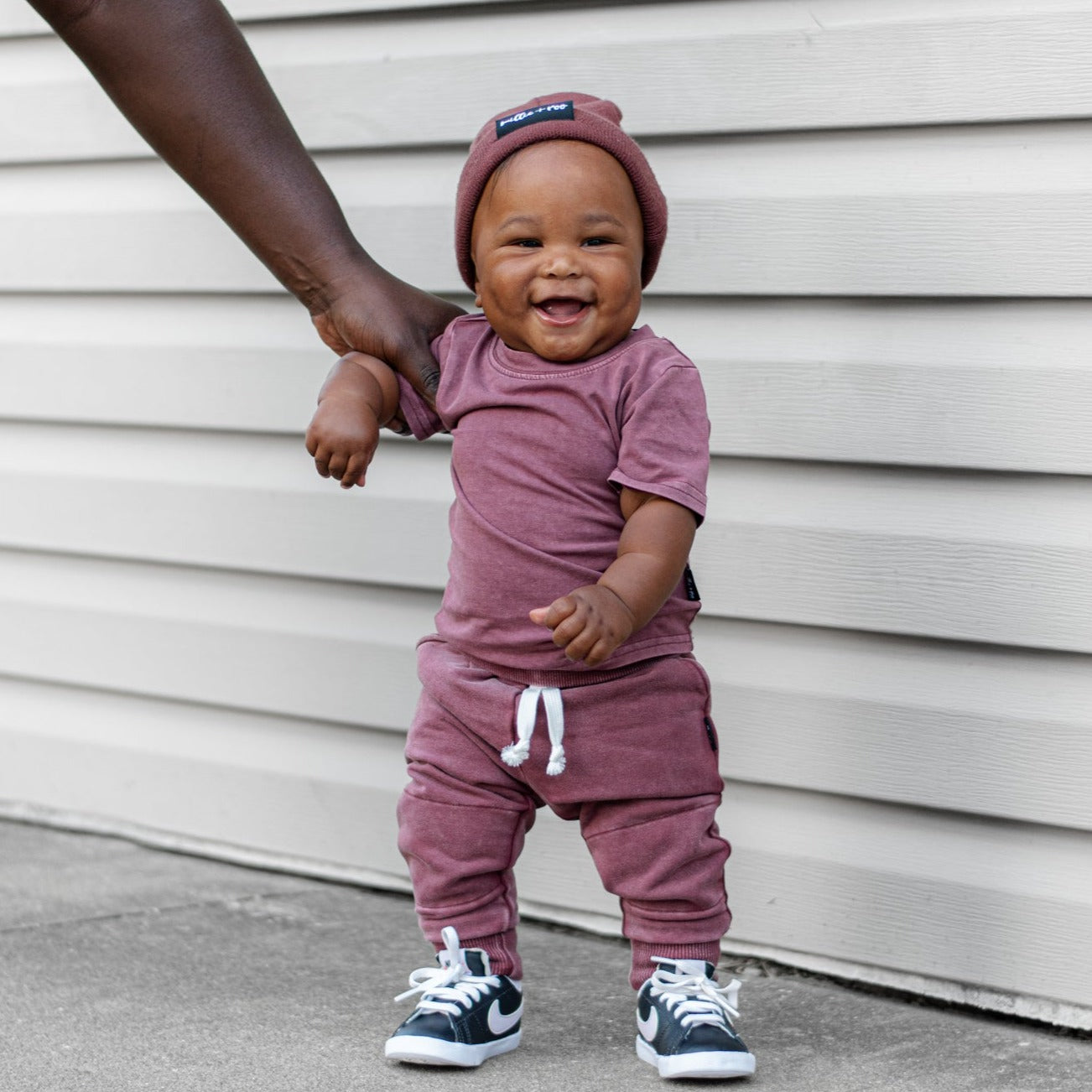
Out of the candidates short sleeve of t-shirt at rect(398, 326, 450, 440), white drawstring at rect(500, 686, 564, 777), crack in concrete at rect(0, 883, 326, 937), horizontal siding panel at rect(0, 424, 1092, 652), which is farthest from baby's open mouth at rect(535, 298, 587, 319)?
crack in concrete at rect(0, 883, 326, 937)

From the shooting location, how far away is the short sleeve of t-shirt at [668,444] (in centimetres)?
209

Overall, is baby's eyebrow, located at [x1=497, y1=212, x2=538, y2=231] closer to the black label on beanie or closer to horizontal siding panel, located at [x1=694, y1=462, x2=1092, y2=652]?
the black label on beanie

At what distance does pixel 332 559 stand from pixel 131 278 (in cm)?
75

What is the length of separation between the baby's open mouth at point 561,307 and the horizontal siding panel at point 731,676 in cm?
80

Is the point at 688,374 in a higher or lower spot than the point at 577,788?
higher

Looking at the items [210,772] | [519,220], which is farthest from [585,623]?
[210,772]

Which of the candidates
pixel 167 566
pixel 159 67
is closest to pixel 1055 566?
pixel 159 67

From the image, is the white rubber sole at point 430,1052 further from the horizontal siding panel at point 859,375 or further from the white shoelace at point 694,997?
the horizontal siding panel at point 859,375

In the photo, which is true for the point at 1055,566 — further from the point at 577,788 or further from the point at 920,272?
the point at 577,788

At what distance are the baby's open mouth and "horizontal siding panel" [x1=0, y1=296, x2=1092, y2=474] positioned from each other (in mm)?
598

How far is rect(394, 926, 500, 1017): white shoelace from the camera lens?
7.39ft

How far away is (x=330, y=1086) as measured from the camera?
217 centimetres

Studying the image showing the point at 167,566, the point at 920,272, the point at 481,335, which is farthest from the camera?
the point at 167,566

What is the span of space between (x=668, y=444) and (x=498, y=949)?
774 millimetres
